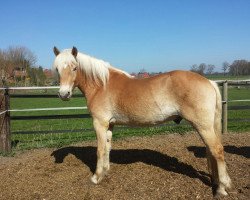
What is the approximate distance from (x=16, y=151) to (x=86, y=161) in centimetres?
224

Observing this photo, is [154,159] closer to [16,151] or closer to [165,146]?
[165,146]

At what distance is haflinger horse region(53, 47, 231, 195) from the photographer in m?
4.30

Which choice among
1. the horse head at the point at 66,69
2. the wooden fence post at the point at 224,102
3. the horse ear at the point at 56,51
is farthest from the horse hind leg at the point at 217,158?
the wooden fence post at the point at 224,102

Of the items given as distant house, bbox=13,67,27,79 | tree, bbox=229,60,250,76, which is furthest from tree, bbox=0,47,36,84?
tree, bbox=229,60,250,76

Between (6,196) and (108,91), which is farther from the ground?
(108,91)

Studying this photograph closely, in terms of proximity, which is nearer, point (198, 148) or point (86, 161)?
point (86, 161)

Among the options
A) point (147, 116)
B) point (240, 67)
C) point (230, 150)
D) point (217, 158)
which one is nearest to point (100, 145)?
point (147, 116)

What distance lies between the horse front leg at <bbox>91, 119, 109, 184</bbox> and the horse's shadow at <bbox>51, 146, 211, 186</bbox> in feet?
2.11

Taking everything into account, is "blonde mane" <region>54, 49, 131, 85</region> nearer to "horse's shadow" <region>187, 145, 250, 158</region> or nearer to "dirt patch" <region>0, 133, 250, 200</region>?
"dirt patch" <region>0, 133, 250, 200</region>

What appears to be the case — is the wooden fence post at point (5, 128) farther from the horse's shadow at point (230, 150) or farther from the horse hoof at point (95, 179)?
the horse's shadow at point (230, 150)

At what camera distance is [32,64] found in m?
59.2

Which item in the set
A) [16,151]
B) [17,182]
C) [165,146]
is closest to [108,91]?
[17,182]

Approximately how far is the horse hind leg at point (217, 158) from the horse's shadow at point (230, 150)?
1857 mm

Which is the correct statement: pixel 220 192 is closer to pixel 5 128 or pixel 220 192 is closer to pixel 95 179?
pixel 95 179
